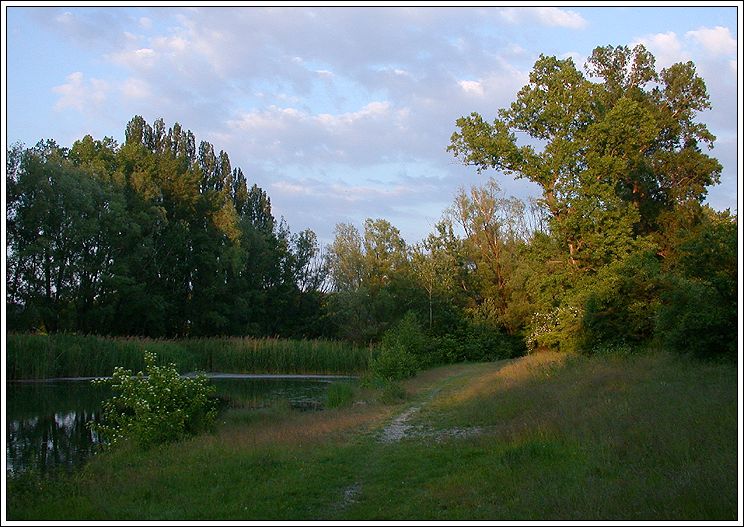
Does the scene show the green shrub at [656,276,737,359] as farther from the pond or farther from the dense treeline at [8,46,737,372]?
the pond

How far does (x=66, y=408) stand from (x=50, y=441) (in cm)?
633

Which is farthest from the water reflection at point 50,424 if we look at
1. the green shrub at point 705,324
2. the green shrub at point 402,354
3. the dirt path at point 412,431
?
the green shrub at point 705,324

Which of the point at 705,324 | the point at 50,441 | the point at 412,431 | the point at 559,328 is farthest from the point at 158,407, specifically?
the point at 559,328

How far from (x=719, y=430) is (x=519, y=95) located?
89.3ft

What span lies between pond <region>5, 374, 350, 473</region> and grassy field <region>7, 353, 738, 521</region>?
7.02 feet

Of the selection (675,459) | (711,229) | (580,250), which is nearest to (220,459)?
(675,459)

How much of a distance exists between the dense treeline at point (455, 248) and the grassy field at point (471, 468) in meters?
4.43

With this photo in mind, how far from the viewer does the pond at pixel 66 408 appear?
14.3 m

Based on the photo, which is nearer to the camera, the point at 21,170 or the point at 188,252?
the point at 21,170

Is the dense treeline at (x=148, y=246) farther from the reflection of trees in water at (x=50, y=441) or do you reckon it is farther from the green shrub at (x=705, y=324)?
the green shrub at (x=705, y=324)

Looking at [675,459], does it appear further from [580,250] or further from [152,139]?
[152,139]

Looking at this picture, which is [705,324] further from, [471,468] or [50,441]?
[50,441]

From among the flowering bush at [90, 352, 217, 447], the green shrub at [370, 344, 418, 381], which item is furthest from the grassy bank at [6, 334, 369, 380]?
the flowering bush at [90, 352, 217, 447]

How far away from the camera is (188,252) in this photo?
57656mm
